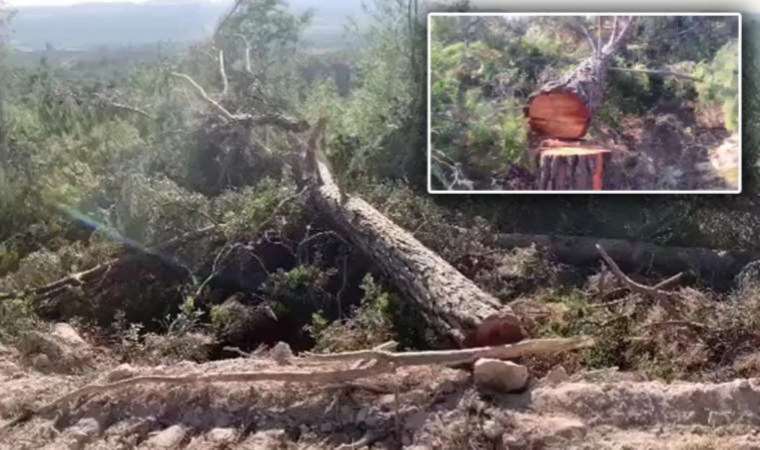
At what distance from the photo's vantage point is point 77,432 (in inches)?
217

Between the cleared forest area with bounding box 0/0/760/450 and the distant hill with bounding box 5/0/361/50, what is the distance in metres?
0.18

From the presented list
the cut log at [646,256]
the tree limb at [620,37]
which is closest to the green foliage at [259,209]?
the cut log at [646,256]

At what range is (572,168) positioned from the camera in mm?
7371

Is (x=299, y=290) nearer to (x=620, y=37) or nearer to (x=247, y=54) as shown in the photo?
(x=247, y=54)

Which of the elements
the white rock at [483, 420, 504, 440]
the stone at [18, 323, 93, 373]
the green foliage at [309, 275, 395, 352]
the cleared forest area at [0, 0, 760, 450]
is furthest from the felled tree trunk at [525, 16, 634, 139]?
the stone at [18, 323, 93, 373]

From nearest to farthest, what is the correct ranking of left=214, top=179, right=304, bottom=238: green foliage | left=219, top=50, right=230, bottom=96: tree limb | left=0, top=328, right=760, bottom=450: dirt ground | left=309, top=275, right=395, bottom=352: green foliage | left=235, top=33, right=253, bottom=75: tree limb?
1. left=0, top=328, right=760, bottom=450: dirt ground
2. left=309, top=275, right=395, bottom=352: green foliage
3. left=214, top=179, right=304, bottom=238: green foliage
4. left=219, top=50, right=230, bottom=96: tree limb
5. left=235, top=33, right=253, bottom=75: tree limb

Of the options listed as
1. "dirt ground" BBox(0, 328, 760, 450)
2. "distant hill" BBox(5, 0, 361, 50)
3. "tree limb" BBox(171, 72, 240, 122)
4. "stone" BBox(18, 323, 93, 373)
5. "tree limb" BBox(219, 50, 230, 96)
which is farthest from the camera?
"distant hill" BBox(5, 0, 361, 50)

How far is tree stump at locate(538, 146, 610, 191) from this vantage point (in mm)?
7340

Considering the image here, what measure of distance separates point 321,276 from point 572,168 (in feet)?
6.63

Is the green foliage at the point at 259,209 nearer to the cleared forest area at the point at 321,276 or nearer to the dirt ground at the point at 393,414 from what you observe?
the cleared forest area at the point at 321,276

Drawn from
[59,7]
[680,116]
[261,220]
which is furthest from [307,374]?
[59,7]

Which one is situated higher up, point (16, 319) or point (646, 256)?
point (646, 256)

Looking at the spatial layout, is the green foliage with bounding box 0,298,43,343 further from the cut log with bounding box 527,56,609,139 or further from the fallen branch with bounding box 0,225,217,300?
the cut log with bounding box 527,56,609,139

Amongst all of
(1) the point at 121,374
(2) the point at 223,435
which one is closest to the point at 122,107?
(1) the point at 121,374
